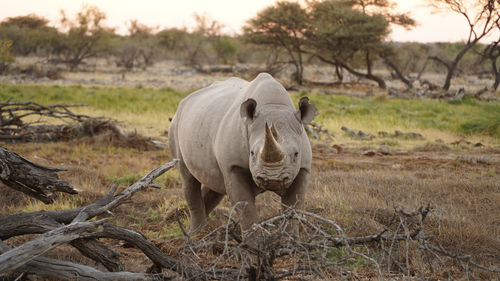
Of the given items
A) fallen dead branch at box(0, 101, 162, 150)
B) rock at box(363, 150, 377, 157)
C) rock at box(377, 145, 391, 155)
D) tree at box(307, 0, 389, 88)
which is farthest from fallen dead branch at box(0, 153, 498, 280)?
tree at box(307, 0, 389, 88)

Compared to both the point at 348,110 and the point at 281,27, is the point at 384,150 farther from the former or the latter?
the point at 281,27

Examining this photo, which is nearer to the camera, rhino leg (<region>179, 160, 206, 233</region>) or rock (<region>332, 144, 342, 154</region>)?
rhino leg (<region>179, 160, 206, 233</region>)

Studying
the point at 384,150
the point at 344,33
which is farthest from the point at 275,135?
the point at 344,33

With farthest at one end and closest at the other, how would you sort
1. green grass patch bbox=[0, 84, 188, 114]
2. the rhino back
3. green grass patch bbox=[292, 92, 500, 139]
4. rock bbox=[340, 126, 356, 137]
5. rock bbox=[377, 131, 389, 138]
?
green grass patch bbox=[0, 84, 188, 114]
green grass patch bbox=[292, 92, 500, 139]
rock bbox=[340, 126, 356, 137]
rock bbox=[377, 131, 389, 138]
the rhino back

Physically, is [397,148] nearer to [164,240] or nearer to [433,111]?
[433,111]

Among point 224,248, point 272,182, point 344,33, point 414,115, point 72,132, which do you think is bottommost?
point 72,132

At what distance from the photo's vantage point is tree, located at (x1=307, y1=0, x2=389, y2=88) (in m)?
25.8

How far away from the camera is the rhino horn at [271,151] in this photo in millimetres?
2984

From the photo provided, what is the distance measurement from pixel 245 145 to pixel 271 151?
0.76 metres

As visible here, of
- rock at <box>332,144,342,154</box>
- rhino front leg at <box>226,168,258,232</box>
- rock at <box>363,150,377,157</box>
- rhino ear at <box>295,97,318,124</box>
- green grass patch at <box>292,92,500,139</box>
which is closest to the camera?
rhino ear at <box>295,97,318,124</box>

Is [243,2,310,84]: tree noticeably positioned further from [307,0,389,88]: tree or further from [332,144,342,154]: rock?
[332,144,342,154]: rock

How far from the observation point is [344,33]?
25578 mm

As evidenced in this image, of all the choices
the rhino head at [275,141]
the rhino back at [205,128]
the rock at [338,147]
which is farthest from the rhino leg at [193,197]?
the rock at [338,147]

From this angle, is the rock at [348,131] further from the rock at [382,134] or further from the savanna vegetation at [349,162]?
the rock at [382,134]
